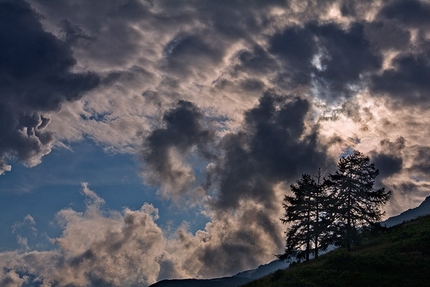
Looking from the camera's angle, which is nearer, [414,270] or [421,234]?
[414,270]

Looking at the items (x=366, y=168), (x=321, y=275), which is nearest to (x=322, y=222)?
(x=366, y=168)

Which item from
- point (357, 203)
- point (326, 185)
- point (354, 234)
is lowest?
point (354, 234)

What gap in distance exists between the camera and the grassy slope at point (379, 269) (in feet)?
121

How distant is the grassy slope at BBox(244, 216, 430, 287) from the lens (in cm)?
3697

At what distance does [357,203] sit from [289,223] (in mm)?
11820

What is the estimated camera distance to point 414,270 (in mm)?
37875

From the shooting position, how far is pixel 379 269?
39438 millimetres

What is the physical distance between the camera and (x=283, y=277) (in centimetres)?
4712

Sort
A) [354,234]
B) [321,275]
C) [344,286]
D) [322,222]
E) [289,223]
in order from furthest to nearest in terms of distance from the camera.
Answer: [289,223] < [322,222] < [354,234] < [321,275] < [344,286]

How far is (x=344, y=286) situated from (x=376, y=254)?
28.8ft

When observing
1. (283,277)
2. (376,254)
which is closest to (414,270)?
(376,254)

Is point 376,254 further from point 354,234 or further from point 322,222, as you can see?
point 322,222

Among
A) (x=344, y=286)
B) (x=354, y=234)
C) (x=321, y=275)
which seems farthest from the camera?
(x=354, y=234)

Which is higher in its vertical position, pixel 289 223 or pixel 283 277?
pixel 289 223
